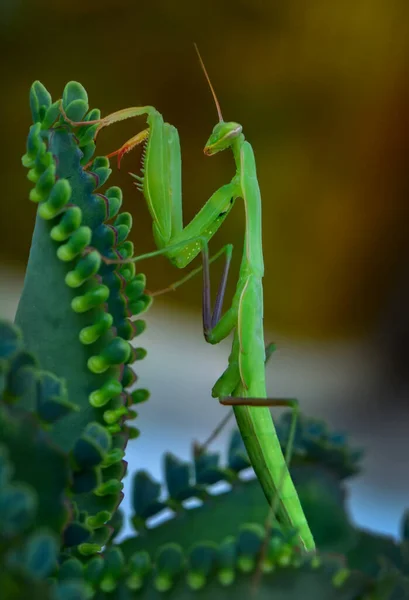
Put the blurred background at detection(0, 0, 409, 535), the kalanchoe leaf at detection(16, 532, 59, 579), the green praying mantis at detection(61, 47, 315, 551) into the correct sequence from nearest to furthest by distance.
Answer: the kalanchoe leaf at detection(16, 532, 59, 579) → the green praying mantis at detection(61, 47, 315, 551) → the blurred background at detection(0, 0, 409, 535)

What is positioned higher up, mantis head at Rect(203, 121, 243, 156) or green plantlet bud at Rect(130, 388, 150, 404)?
mantis head at Rect(203, 121, 243, 156)

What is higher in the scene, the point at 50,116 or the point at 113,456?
the point at 50,116

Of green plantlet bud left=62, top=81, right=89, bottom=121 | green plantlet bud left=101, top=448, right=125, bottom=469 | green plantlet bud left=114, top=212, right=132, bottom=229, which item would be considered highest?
green plantlet bud left=62, top=81, right=89, bottom=121

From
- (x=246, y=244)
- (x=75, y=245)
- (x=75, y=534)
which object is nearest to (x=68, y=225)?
(x=75, y=245)

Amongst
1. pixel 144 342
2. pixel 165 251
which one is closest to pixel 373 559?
pixel 165 251

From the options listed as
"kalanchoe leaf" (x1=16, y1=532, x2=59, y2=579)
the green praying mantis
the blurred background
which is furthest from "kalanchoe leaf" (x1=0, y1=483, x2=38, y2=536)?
the blurred background

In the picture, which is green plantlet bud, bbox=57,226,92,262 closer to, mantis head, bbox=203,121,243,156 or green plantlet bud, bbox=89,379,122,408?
green plantlet bud, bbox=89,379,122,408

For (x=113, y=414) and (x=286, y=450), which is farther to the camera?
(x=286, y=450)

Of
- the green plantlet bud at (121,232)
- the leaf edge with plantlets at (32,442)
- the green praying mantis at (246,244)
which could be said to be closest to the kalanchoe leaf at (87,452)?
the leaf edge with plantlets at (32,442)

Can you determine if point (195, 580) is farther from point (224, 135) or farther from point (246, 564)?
point (224, 135)
